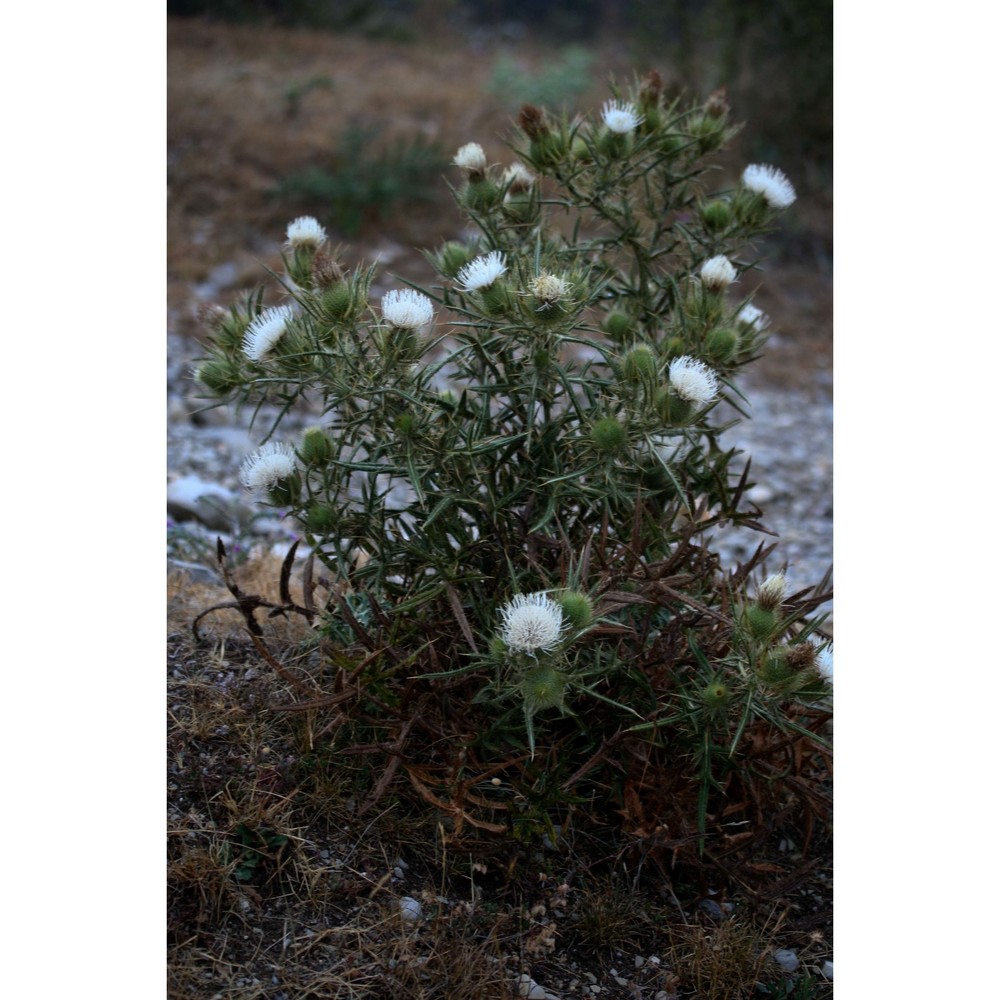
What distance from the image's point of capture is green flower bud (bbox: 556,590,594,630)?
1.64 metres

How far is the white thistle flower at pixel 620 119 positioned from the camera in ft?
7.00

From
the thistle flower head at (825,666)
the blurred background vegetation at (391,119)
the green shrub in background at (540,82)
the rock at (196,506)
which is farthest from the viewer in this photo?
the green shrub in background at (540,82)

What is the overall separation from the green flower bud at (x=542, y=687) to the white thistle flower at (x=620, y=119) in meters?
1.10

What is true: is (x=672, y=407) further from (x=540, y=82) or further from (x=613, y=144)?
(x=540, y=82)

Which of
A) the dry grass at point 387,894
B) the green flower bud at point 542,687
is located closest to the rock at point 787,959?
the dry grass at point 387,894

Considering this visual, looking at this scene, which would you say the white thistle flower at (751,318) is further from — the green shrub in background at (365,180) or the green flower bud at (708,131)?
the green shrub in background at (365,180)

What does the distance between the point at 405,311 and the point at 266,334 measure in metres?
0.25

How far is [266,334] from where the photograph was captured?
186 cm

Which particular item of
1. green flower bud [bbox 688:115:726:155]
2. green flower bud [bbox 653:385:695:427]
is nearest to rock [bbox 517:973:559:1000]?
green flower bud [bbox 653:385:695:427]

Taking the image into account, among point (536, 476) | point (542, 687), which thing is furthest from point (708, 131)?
point (542, 687)

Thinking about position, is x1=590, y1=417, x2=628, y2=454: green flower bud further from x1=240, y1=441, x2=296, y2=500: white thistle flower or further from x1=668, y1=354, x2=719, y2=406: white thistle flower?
x1=240, y1=441, x2=296, y2=500: white thistle flower

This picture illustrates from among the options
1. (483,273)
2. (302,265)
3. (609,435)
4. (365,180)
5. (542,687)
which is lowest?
(542,687)

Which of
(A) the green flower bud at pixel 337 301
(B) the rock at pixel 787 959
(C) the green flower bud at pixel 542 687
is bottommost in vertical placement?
(B) the rock at pixel 787 959

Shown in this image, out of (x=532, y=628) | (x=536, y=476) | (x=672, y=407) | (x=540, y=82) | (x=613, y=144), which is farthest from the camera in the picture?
(x=540, y=82)
